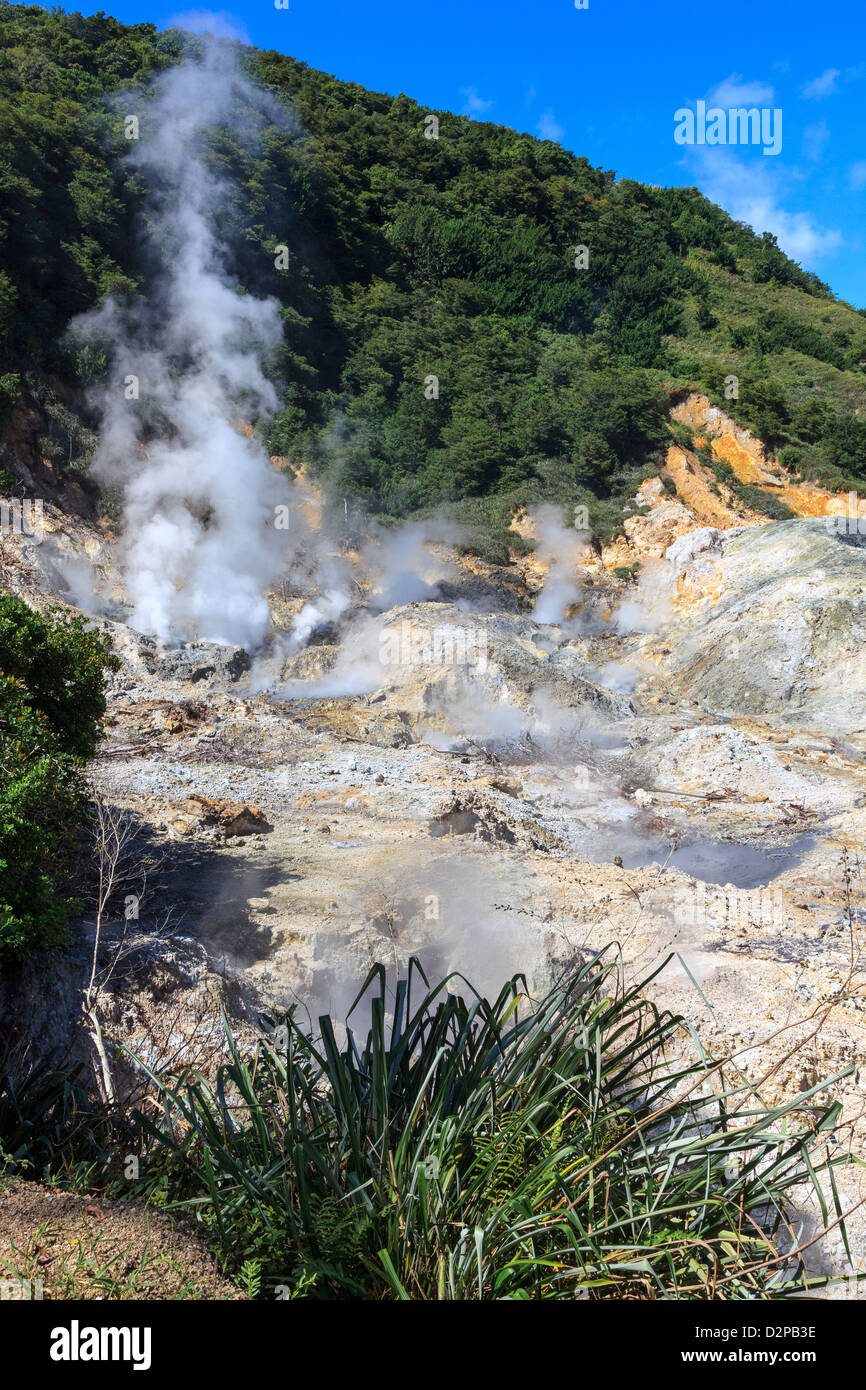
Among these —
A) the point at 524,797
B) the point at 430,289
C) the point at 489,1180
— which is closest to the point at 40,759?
the point at 489,1180

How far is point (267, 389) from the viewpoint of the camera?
979 inches

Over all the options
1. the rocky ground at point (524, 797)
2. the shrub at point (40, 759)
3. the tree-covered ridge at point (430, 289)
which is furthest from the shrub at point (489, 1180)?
the tree-covered ridge at point (430, 289)

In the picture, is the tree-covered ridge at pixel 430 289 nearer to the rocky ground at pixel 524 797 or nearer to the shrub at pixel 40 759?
the rocky ground at pixel 524 797

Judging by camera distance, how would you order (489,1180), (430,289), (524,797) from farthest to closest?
(430,289) < (524,797) < (489,1180)

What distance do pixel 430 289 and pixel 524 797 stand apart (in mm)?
27880

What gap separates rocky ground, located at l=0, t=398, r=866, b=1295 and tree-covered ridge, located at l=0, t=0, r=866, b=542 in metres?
6.24

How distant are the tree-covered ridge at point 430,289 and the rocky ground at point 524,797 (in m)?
6.24

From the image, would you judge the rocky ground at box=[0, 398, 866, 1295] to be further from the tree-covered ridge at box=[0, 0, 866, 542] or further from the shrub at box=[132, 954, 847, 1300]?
the tree-covered ridge at box=[0, 0, 866, 542]

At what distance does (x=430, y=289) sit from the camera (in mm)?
33125

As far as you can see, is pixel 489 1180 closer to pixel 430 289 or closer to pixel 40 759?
pixel 40 759

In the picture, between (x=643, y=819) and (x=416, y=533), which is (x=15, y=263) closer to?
(x=416, y=533)

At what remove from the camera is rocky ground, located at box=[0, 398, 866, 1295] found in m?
5.98

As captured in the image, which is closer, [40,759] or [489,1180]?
[489,1180]

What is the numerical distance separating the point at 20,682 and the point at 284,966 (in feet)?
10.0
